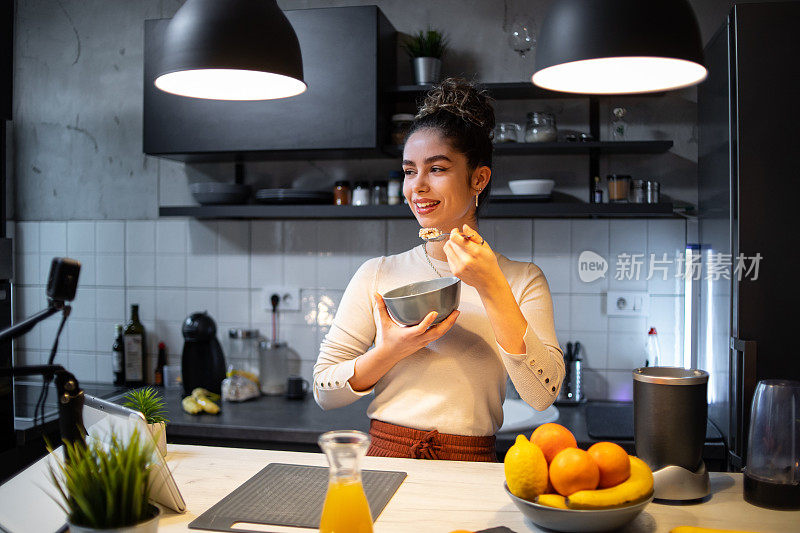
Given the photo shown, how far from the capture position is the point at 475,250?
1.36m

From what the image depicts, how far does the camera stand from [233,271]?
10.3 feet

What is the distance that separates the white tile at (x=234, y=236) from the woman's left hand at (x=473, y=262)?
192cm

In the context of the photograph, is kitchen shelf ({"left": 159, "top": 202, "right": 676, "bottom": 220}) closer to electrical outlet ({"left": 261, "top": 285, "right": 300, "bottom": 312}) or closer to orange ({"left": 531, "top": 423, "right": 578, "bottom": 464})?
electrical outlet ({"left": 261, "top": 285, "right": 300, "bottom": 312})

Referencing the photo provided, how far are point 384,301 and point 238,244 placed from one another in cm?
183

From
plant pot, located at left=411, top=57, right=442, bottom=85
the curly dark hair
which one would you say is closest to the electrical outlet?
plant pot, located at left=411, top=57, right=442, bottom=85

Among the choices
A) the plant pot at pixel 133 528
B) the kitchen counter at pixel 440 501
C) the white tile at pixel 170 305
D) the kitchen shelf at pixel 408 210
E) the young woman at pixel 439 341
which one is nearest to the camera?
the plant pot at pixel 133 528

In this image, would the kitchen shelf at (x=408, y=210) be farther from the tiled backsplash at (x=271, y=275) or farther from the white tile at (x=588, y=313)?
the white tile at (x=588, y=313)

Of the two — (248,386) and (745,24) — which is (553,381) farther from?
(248,386)

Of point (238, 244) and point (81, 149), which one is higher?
point (81, 149)

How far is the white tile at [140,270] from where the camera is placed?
323cm

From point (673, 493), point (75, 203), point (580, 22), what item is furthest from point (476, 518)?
point (75, 203)

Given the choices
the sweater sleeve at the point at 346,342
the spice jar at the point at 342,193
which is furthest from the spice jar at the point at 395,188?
the sweater sleeve at the point at 346,342

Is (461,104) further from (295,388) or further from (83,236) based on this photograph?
(83,236)

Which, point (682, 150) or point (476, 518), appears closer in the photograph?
point (476, 518)
